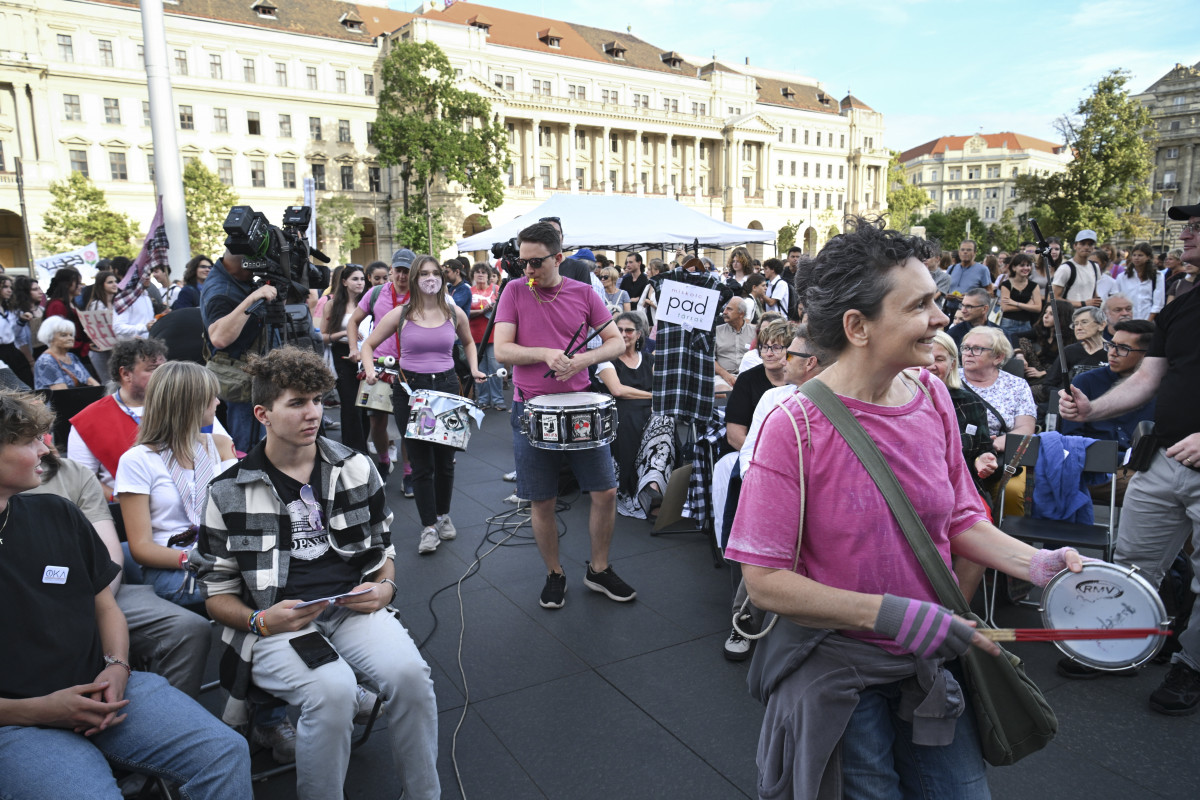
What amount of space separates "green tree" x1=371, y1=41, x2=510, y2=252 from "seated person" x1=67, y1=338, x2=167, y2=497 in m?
48.7

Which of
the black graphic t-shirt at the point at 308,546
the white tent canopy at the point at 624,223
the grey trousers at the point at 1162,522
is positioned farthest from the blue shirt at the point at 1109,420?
the white tent canopy at the point at 624,223

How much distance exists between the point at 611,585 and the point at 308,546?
222 cm

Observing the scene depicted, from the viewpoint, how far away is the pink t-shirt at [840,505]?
1569 mm

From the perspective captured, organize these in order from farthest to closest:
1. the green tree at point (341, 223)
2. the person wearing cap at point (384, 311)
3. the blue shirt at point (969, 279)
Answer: the green tree at point (341, 223) < the blue shirt at point (969, 279) < the person wearing cap at point (384, 311)

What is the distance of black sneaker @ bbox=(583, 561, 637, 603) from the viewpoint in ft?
14.8

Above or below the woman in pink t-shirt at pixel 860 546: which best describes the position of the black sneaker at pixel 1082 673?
below

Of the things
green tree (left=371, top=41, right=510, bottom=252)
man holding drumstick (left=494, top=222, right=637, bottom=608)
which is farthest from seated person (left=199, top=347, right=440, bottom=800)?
green tree (left=371, top=41, right=510, bottom=252)

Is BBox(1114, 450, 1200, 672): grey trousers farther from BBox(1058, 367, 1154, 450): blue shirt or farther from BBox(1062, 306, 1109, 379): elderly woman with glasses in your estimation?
BBox(1062, 306, 1109, 379): elderly woman with glasses

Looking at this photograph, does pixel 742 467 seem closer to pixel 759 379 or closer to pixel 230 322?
pixel 759 379

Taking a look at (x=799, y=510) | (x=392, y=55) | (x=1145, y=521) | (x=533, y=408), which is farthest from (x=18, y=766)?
(x=392, y=55)

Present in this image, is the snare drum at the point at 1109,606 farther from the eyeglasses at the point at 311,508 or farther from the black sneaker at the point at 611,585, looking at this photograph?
the black sneaker at the point at 611,585

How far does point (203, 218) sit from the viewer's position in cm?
4609

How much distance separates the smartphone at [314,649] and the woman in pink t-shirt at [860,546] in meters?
1.59

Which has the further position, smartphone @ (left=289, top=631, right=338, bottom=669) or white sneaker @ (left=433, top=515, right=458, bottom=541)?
white sneaker @ (left=433, top=515, right=458, bottom=541)
